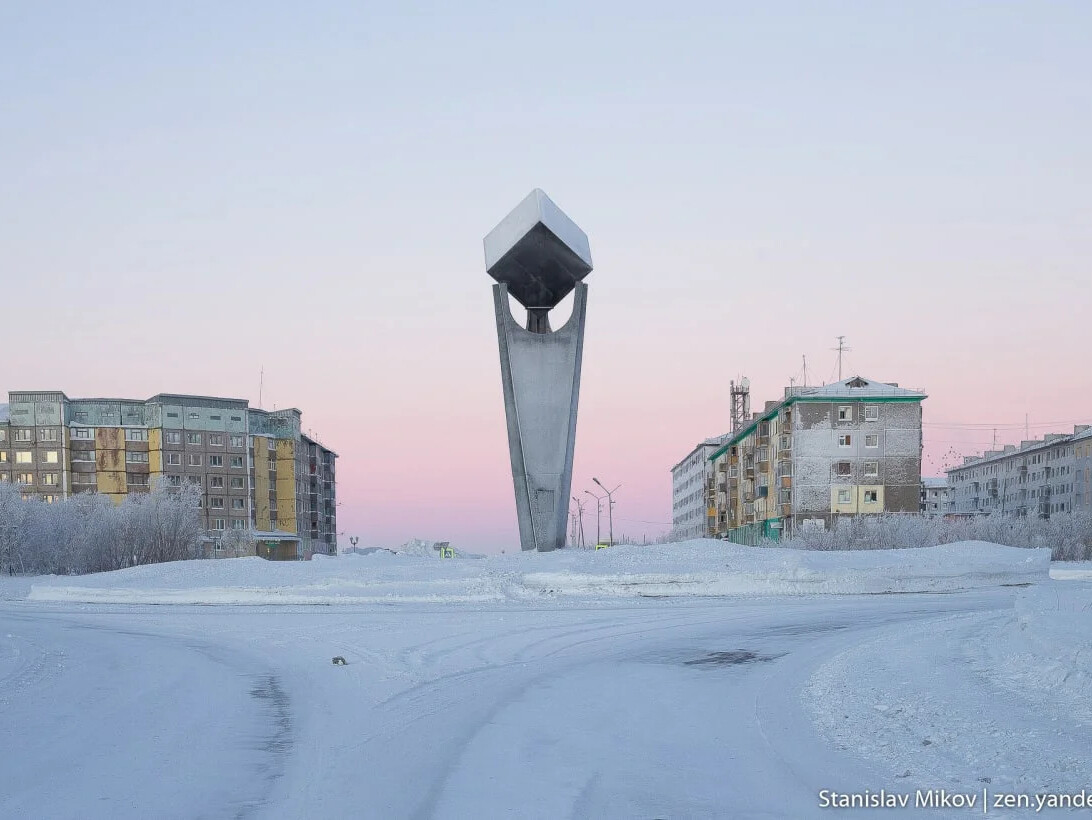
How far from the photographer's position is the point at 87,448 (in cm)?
9631

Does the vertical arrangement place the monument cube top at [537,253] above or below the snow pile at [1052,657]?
above

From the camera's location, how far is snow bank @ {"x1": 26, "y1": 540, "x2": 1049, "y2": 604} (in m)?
30.0

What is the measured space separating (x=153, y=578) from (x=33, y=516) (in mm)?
29255

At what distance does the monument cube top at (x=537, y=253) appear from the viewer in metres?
34.9

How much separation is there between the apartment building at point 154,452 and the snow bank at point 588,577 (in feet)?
188

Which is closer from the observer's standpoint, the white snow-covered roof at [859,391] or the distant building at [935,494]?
the white snow-covered roof at [859,391]

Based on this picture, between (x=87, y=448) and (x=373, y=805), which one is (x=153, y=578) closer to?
(x=373, y=805)

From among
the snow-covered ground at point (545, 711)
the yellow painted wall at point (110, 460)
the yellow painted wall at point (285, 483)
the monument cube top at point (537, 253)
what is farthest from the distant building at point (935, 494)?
the snow-covered ground at point (545, 711)

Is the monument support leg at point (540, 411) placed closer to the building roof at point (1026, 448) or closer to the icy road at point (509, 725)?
the icy road at point (509, 725)

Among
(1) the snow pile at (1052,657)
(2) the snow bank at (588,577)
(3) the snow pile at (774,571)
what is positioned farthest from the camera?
(3) the snow pile at (774,571)

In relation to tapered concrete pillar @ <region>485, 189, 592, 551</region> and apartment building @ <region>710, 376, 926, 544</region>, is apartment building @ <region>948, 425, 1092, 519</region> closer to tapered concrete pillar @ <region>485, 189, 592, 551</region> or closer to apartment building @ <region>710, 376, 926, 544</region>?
apartment building @ <region>710, 376, 926, 544</region>

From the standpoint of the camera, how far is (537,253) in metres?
35.7

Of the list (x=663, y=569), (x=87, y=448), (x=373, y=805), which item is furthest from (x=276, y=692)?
(x=87, y=448)

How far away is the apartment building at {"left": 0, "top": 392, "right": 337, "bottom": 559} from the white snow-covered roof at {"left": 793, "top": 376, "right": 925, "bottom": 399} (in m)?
53.2
